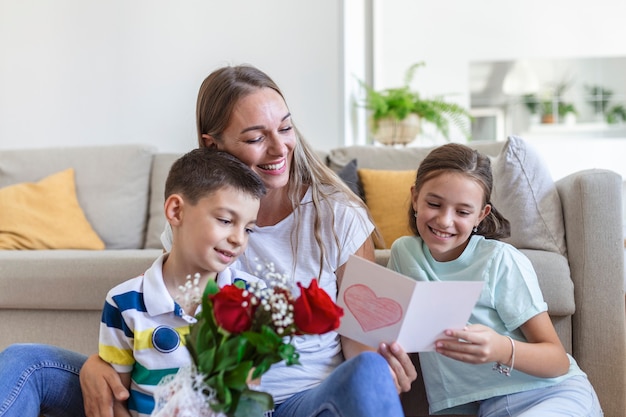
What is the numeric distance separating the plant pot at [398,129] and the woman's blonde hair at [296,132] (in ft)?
7.10

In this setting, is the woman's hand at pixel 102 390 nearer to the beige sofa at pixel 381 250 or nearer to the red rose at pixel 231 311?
the red rose at pixel 231 311

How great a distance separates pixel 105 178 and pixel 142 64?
0.88 meters

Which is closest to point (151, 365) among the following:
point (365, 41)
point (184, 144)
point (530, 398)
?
point (530, 398)

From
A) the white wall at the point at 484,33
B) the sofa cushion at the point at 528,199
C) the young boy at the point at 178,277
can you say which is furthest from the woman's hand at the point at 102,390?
the white wall at the point at 484,33

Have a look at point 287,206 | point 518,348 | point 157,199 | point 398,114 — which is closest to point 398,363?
point 518,348

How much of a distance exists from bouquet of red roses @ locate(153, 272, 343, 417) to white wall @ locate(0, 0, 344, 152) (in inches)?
110

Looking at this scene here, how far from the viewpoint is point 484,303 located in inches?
59.0

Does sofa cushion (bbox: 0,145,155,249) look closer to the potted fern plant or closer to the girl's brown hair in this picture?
the potted fern plant

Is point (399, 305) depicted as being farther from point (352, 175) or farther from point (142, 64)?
point (142, 64)

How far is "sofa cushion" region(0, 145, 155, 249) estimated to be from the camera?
10.1ft

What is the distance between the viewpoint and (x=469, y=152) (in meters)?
1.54

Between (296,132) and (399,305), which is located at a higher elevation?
(296,132)

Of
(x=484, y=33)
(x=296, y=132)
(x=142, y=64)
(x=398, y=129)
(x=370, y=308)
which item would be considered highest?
(x=484, y=33)

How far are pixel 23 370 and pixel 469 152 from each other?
996mm
